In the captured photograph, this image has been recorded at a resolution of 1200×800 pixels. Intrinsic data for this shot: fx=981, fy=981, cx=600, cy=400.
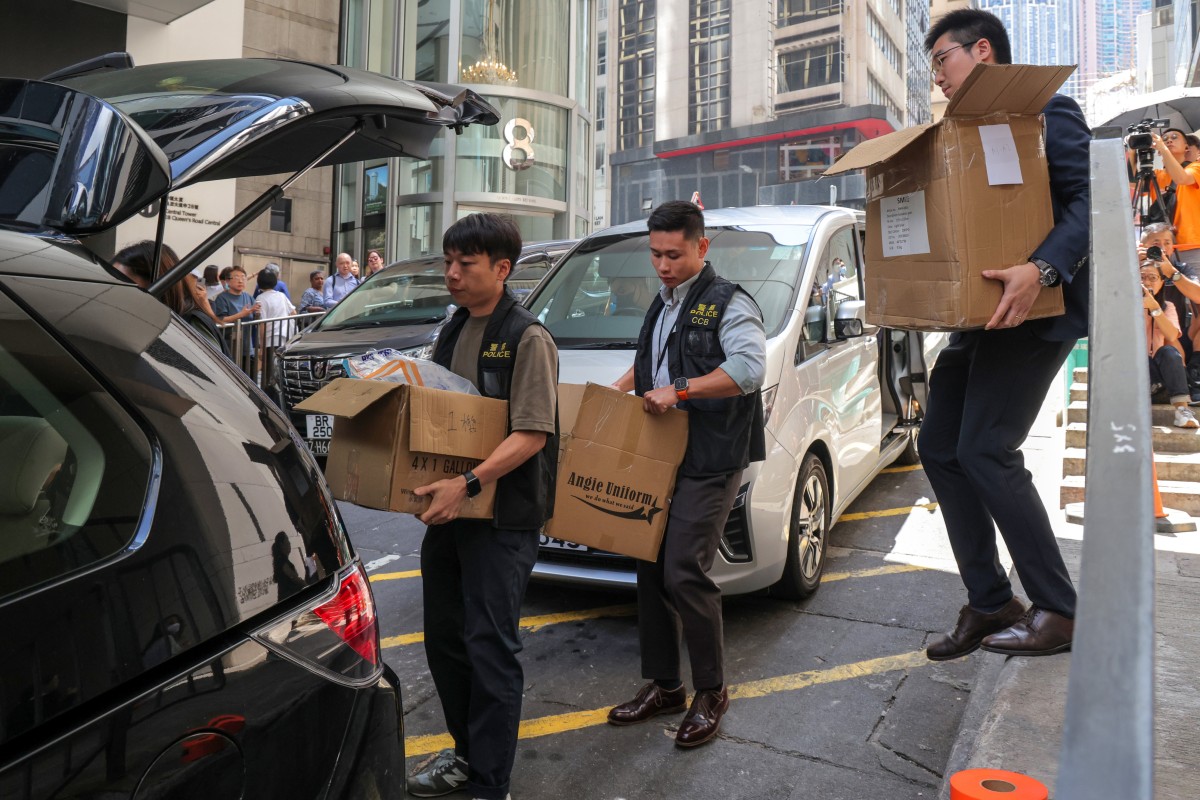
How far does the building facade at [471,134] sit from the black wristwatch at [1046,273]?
19.6 m

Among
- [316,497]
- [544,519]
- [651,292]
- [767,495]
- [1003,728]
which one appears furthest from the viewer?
[651,292]

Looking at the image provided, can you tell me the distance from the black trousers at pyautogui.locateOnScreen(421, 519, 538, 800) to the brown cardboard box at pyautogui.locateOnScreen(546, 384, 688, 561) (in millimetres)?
368

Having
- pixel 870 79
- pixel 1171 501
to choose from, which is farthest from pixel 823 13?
pixel 1171 501

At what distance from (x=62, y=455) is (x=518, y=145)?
2160cm

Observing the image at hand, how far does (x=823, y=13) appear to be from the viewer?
82375mm

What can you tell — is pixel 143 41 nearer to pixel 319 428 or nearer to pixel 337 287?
pixel 337 287

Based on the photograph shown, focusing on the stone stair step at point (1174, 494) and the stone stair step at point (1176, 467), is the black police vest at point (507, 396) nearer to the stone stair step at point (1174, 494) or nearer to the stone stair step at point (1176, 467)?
the stone stair step at point (1174, 494)

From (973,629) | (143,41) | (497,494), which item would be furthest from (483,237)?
(143,41)

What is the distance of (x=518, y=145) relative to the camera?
22172 millimetres

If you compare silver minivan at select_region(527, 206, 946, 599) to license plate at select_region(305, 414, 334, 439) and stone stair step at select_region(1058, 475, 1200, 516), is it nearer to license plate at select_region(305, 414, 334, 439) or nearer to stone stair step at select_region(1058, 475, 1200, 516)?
stone stair step at select_region(1058, 475, 1200, 516)

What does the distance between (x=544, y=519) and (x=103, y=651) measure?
6.08 ft

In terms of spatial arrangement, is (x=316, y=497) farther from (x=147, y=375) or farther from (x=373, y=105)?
(x=373, y=105)

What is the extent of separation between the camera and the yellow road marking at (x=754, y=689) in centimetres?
355

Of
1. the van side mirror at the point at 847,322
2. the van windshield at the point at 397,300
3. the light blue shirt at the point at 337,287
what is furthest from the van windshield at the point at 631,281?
the light blue shirt at the point at 337,287
